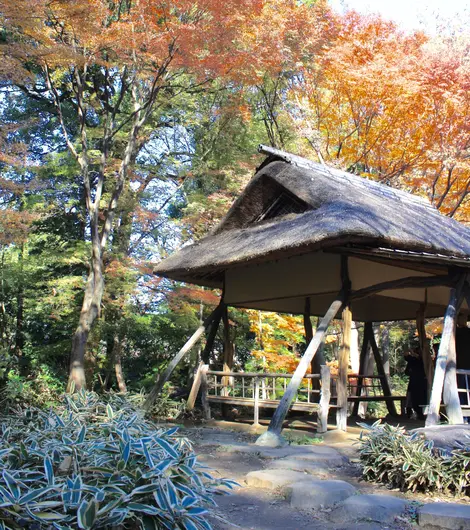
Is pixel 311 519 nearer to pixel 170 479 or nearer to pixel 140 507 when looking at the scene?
pixel 170 479

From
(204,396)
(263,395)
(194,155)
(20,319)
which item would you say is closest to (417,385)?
(263,395)

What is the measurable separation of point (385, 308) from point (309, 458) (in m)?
6.53

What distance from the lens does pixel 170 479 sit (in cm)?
279

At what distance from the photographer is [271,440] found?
20.5ft

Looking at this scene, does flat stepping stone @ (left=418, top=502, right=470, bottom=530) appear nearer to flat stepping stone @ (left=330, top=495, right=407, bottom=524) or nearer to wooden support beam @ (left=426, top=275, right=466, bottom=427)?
flat stepping stone @ (left=330, top=495, right=407, bottom=524)

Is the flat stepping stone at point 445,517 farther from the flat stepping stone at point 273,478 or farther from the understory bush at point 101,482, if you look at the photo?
the understory bush at point 101,482

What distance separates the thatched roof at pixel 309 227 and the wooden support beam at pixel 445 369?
1.81 feet

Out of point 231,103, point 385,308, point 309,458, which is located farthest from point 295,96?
point 309,458

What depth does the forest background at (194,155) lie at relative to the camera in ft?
36.8

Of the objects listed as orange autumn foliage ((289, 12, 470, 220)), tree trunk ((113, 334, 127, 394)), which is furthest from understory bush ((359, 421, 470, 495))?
tree trunk ((113, 334, 127, 394))

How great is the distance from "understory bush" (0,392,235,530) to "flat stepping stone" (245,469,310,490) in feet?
4.06

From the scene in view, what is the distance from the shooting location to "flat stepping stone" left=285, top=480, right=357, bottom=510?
382cm

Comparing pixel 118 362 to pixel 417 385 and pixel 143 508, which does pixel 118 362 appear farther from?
pixel 143 508

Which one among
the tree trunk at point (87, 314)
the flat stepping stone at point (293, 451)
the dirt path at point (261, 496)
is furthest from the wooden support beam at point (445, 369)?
the tree trunk at point (87, 314)
